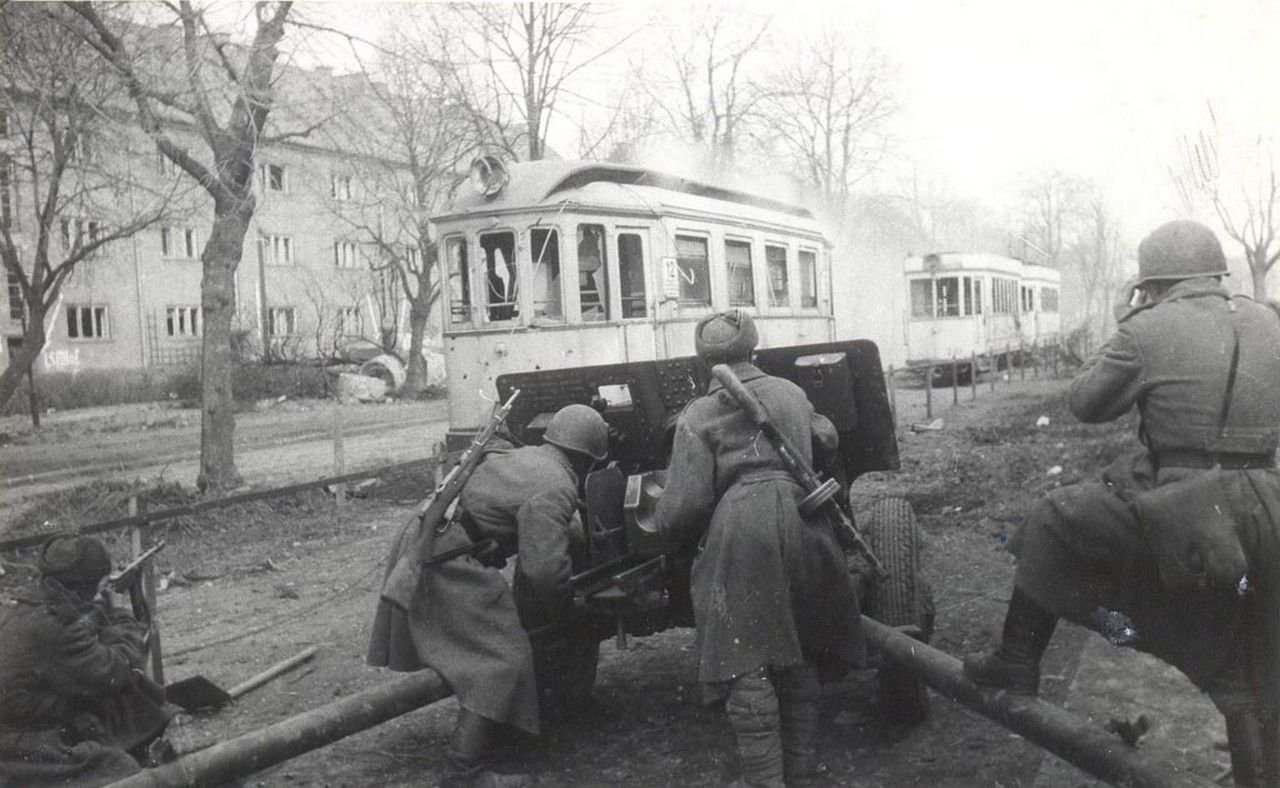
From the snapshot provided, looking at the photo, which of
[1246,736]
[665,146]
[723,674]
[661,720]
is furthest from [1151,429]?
[665,146]

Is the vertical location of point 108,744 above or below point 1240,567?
below

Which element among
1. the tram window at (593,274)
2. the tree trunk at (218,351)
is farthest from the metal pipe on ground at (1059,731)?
the tree trunk at (218,351)

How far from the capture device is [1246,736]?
326 centimetres

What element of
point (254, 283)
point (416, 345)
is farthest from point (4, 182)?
point (254, 283)

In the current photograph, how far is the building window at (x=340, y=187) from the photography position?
106 feet

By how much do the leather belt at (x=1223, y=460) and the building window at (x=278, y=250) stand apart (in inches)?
1459

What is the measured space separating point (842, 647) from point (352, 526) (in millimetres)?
7530

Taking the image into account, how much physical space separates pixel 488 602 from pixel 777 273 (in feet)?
31.5

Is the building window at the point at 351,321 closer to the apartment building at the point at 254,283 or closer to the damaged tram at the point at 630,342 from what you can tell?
the apartment building at the point at 254,283

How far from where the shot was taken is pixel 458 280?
1143cm

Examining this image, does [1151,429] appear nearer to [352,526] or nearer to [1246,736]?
[1246,736]

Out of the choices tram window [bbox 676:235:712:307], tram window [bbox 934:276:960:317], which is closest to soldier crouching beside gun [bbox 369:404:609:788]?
tram window [bbox 676:235:712:307]

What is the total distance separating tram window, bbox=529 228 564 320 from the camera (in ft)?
35.7

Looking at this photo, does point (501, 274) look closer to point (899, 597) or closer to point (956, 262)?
point (899, 597)
